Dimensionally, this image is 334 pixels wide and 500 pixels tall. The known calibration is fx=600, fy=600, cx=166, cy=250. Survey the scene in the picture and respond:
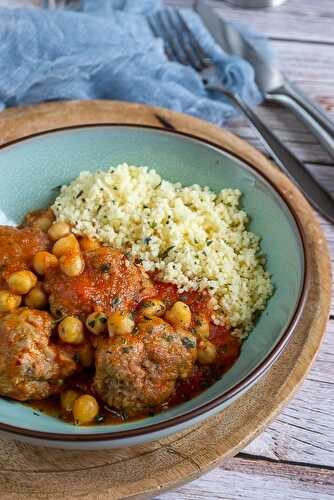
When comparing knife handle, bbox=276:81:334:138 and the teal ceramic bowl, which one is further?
knife handle, bbox=276:81:334:138

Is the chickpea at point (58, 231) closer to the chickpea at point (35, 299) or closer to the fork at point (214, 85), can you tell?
the chickpea at point (35, 299)

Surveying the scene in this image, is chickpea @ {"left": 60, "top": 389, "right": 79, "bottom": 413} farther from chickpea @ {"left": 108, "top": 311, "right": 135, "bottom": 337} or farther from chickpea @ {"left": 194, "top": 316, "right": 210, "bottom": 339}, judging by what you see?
chickpea @ {"left": 194, "top": 316, "right": 210, "bottom": 339}

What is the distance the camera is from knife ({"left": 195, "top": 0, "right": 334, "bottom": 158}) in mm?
3627

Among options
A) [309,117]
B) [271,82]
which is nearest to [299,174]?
[309,117]

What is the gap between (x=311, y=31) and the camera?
179 inches

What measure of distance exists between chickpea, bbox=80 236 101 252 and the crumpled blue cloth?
121 cm

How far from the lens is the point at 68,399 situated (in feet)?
7.66

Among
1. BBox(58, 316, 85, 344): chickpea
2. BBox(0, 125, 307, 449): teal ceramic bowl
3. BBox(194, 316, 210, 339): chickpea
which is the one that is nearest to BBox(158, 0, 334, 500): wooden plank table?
BBox(0, 125, 307, 449): teal ceramic bowl

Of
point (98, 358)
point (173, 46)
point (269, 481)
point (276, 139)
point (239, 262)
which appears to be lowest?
point (269, 481)

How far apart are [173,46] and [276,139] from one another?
1.13 m

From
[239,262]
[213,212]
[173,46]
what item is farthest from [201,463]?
[173,46]

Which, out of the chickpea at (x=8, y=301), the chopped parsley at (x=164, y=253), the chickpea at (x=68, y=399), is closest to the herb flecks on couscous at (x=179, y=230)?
the chopped parsley at (x=164, y=253)

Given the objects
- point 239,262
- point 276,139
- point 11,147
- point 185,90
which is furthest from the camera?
point 185,90

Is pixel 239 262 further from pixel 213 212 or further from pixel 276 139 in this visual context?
pixel 276 139
